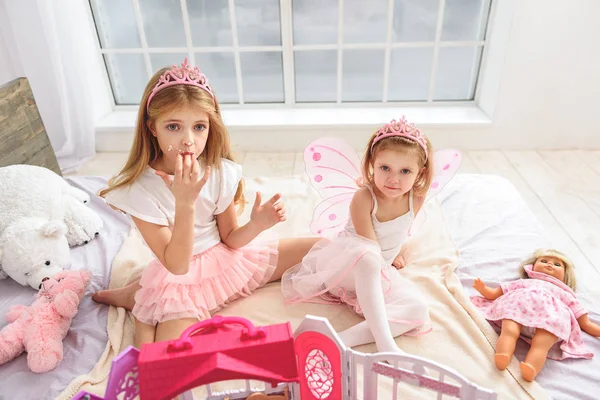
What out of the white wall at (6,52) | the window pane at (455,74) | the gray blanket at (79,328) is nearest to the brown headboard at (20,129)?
the gray blanket at (79,328)

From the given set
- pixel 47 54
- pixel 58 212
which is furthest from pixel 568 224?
pixel 47 54

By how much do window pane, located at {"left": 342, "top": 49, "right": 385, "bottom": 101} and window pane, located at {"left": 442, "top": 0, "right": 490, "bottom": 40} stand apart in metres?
0.36

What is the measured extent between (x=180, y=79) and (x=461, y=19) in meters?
1.90

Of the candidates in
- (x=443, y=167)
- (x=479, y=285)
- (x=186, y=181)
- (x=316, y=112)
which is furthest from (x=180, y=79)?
(x=316, y=112)

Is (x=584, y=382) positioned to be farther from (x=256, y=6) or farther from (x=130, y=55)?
(x=130, y=55)

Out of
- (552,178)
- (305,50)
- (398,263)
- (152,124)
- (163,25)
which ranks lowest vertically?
(552,178)

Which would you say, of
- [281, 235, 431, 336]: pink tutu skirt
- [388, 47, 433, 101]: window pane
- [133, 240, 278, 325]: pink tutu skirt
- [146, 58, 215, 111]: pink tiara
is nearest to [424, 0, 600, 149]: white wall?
[388, 47, 433, 101]: window pane

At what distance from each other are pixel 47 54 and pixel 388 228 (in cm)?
162

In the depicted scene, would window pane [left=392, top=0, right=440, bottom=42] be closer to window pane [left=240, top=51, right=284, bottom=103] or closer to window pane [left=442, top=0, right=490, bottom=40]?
window pane [left=442, top=0, right=490, bottom=40]

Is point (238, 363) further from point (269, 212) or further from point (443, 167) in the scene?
point (443, 167)

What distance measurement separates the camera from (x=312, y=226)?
1.32 m

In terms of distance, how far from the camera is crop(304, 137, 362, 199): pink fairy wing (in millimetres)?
1280

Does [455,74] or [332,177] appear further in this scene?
[455,74]

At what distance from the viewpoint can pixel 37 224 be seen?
4.47ft
